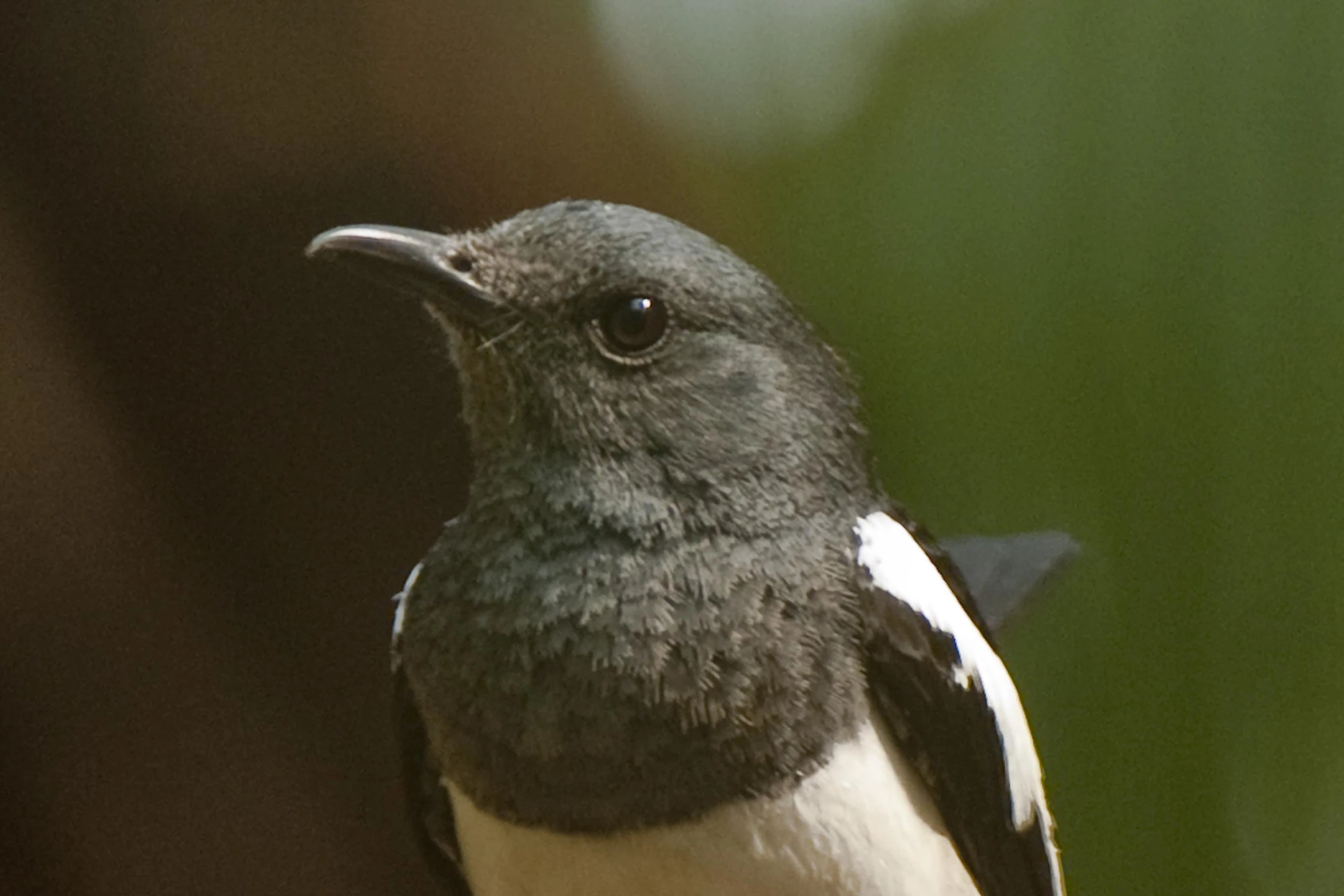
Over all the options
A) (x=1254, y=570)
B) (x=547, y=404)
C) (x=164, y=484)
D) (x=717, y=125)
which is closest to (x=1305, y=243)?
(x=1254, y=570)

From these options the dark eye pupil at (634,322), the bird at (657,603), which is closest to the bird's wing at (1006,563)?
the bird at (657,603)

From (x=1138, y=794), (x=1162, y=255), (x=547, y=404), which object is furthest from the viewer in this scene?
(x=1138, y=794)

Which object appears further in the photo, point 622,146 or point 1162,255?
point 1162,255

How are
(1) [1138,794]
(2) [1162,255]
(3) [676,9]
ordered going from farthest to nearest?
(1) [1138,794] → (2) [1162,255] → (3) [676,9]

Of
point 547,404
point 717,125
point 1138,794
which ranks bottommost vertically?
point 1138,794

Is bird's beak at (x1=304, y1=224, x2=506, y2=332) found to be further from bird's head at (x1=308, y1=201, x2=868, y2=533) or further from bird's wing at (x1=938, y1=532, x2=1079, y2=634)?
bird's wing at (x1=938, y1=532, x2=1079, y2=634)

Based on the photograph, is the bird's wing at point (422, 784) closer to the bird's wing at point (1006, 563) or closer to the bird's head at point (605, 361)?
the bird's head at point (605, 361)

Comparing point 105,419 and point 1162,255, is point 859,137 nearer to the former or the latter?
point 1162,255
